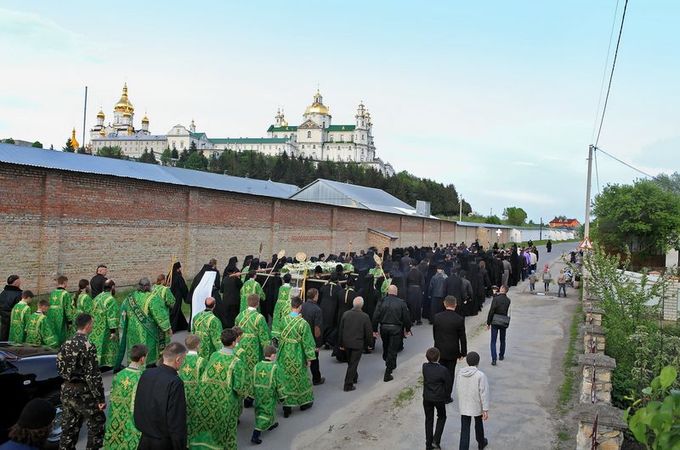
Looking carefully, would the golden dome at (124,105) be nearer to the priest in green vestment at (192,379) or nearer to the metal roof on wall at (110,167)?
the metal roof on wall at (110,167)

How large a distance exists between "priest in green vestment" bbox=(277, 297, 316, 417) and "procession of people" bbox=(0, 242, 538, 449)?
0.02 metres

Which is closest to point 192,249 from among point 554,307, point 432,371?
point 554,307

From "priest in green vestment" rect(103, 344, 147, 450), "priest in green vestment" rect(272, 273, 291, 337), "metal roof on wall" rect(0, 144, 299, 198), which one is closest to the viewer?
"priest in green vestment" rect(103, 344, 147, 450)

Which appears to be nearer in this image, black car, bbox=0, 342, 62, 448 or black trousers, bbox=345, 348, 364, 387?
black car, bbox=0, 342, 62, 448

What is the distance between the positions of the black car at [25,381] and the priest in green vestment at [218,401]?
194 centimetres

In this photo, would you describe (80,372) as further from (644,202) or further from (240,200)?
(644,202)

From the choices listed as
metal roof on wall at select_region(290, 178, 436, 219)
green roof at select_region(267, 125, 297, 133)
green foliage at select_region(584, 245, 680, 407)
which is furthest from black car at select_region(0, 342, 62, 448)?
green roof at select_region(267, 125, 297, 133)

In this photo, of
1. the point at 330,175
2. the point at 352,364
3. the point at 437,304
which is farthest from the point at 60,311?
the point at 330,175

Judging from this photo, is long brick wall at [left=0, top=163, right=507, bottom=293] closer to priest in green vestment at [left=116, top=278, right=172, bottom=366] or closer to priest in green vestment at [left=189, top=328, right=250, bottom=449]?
priest in green vestment at [left=116, top=278, right=172, bottom=366]

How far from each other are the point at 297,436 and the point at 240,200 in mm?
16473

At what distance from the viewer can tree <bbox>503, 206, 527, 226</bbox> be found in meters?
118

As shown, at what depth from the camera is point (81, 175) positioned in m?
15.9

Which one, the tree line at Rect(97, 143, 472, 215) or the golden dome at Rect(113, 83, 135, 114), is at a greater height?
the golden dome at Rect(113, 83, 135, 114)

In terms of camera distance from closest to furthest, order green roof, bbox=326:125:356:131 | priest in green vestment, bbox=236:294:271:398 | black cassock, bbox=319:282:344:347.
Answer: priest in green vestment, bbox=236:294:271:398 < black cassock, bbox=319:282:344:347 < green roof, bbox=326:125:356:131
